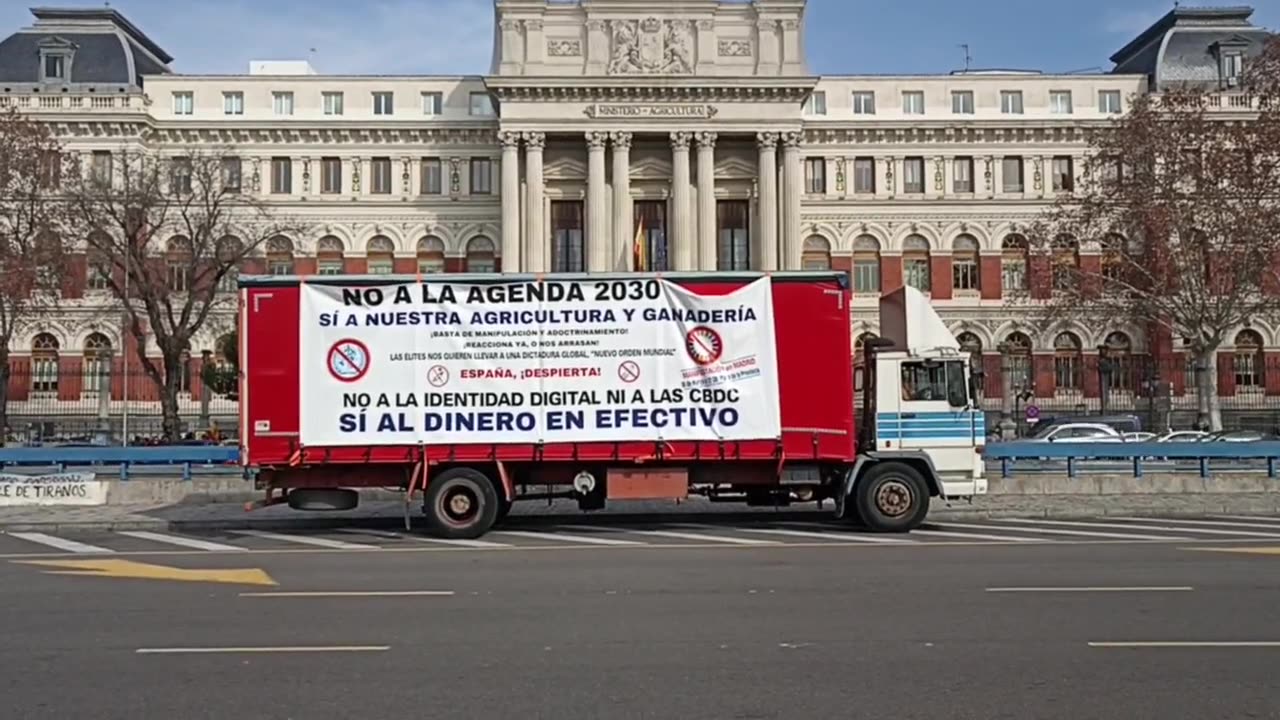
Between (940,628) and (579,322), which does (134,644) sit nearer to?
(940,628)

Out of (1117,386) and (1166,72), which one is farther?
(1166,72)

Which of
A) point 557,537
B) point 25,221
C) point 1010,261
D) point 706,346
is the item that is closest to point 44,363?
point 25,221

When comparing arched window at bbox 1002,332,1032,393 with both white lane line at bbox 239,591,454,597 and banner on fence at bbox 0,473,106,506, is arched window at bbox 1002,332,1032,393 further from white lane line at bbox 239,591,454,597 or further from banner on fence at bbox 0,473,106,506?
white lane line at bbox 239,591,454,597

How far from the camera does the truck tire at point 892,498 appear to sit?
18672 mm

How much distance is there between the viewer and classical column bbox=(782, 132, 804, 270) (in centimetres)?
6147

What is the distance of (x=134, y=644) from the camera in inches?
379

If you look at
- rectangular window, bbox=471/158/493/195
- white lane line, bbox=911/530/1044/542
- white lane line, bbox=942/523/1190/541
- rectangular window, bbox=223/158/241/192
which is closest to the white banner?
white lane line, bbox=911/530/1044/542

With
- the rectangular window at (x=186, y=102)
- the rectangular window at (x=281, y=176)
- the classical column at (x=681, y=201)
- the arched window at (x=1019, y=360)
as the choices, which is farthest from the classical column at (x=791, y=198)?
the rectangular window at (x=186, y=102)

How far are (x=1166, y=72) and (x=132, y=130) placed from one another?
185ft

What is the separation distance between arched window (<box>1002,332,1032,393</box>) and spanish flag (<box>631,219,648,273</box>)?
20036 mm

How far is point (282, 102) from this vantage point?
221ft

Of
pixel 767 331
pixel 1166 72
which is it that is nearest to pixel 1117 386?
pixel 1166 72

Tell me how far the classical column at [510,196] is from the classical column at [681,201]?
7.94m

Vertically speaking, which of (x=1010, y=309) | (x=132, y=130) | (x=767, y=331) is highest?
(x=132, y=130)
